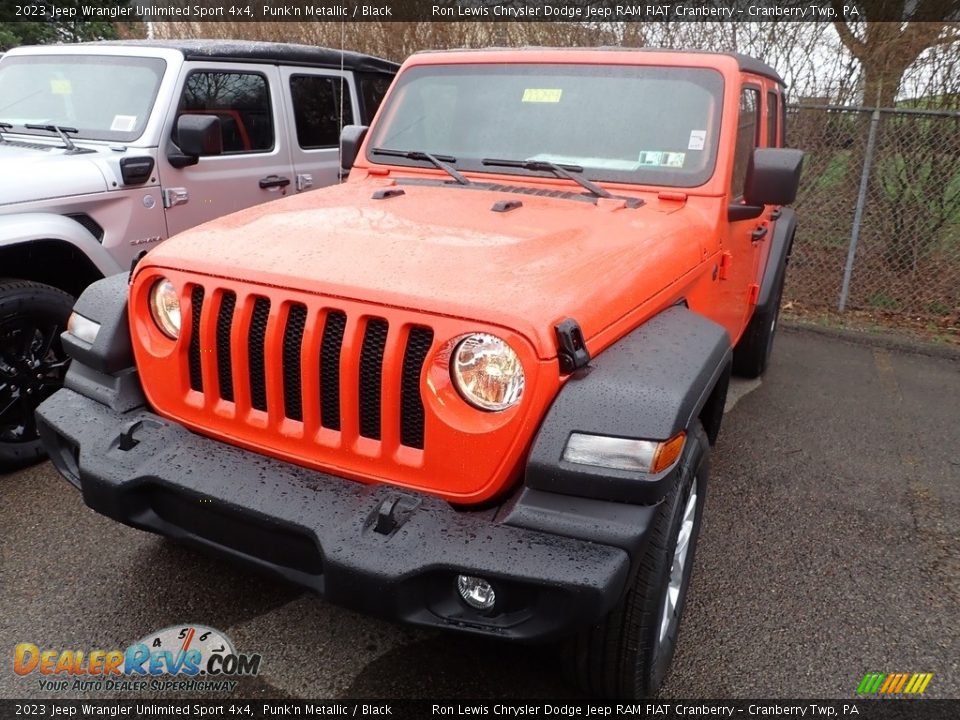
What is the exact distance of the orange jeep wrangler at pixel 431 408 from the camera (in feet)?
5.95

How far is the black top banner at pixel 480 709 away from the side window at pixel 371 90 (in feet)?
14.3

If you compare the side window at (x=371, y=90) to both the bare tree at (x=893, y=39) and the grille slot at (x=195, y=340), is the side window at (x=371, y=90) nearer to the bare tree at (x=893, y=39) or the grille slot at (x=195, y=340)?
the grille slot at (x=195, y=340)

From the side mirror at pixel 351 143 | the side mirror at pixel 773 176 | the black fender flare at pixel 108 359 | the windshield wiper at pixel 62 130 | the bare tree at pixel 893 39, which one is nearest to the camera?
the black fender flare at pixel 108 359

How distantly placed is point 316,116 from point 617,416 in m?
4.14

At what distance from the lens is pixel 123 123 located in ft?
13.6

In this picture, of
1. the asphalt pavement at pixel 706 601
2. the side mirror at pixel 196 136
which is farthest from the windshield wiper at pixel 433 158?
the asphalt pavement at pixel 706 601

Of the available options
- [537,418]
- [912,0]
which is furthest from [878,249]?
[537,418]

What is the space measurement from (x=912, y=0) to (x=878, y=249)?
240 centimetres

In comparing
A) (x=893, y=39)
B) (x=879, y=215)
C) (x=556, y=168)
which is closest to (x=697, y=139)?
(x=556, y=168)

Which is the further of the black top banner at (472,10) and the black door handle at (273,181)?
the black top banner at (472,10)

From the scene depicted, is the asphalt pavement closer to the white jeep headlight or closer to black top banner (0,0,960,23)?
the white jeep headlight

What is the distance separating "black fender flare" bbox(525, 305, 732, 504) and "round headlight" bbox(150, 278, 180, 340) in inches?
48.6

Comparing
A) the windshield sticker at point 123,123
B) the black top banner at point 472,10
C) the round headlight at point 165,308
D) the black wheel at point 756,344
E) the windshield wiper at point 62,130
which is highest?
the black top banner at point 472,10

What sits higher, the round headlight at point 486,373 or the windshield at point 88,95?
the windshield at point 88,95
